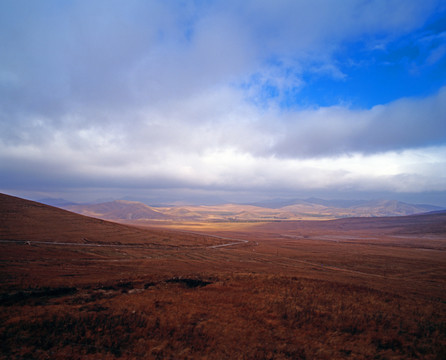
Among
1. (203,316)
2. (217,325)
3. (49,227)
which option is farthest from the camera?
(49,227)

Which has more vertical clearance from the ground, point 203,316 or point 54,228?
point 54,228

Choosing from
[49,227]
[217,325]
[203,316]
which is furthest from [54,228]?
[217,325]

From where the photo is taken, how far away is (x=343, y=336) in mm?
10969

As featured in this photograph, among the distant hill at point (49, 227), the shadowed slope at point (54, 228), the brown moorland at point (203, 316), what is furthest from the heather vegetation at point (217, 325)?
the distant hill at point (49, 227)

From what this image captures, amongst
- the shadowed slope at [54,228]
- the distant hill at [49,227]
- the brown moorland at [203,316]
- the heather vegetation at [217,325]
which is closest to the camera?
the heather vegetation at [217,325]

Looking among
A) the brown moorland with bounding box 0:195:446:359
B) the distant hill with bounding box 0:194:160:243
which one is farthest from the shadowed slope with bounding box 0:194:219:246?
the brown moorland with bounding box 0:195:446:359

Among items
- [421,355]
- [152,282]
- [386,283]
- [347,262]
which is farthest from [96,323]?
[347,262]

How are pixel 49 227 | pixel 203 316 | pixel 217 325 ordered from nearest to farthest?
1. pixel 217 325
2. pixel 203 316
3. pixel 49 227

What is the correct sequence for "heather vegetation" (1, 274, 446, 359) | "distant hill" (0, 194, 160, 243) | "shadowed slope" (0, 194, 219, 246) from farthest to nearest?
"shadowed slope" (0, 194, 219, 246) → "distant hill" (0, 194, 160, 243) → "heather vegetation" (1, 274, 446, 359)

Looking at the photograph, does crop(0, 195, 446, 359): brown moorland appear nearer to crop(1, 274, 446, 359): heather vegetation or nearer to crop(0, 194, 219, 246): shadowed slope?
crop(1, 274, 446, 359): heather vegetation

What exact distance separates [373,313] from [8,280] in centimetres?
2357

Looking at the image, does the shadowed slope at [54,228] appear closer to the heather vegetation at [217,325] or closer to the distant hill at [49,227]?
the distant hill at [49,227]

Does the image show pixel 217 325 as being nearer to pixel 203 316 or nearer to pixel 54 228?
pixel 203 316

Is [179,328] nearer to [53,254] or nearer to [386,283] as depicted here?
[386,283]
